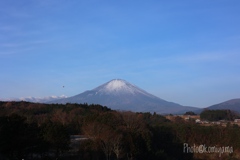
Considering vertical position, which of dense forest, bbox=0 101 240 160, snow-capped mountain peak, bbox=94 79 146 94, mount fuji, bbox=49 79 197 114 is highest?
snow-capped mountain peak, bbox=94 79 146 94

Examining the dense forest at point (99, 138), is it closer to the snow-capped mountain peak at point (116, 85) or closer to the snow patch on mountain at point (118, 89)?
the snow patch on mountain at point (118, 89)

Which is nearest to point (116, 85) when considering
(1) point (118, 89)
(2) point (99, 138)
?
(1) point (118, 89)

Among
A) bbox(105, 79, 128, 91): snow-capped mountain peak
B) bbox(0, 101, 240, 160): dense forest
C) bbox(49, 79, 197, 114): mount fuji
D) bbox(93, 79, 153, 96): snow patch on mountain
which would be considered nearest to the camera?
bbox(0, 101, 240, 160): dense forest

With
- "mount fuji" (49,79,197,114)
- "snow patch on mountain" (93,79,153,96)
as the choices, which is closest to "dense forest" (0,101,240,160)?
"mount fuji" (49,79,197,114)

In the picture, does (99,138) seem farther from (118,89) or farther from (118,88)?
(118,88)

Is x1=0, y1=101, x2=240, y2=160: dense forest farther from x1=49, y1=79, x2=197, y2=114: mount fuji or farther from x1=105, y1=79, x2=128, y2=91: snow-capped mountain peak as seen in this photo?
x1=105, y1=79, x2=128, y2=91: snow-capped mountain peak

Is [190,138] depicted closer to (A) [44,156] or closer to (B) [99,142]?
(B) [99,142]

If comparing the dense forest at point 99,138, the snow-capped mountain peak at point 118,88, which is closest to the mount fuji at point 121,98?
the snow-capped mountain peak at point 118,88
